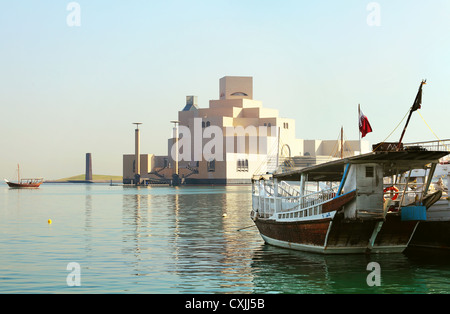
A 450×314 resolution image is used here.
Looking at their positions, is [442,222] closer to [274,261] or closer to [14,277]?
[274,261]

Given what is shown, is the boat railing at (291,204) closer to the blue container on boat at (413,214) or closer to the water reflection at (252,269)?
the water reflection at (252,269)

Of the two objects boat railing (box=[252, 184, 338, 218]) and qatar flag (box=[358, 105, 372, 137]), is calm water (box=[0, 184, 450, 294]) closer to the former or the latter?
boat railing (box=[252, 184, 338, 218])

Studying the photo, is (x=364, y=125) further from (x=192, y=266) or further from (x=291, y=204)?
(x=192, y=266)

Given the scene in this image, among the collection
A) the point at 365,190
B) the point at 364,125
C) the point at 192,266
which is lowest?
the point at 192,266

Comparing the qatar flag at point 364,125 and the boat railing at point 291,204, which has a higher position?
the qatar flag at point 364,125

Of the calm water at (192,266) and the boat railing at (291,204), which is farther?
the boat railing at (291,204)

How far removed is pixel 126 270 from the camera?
87.9 feet

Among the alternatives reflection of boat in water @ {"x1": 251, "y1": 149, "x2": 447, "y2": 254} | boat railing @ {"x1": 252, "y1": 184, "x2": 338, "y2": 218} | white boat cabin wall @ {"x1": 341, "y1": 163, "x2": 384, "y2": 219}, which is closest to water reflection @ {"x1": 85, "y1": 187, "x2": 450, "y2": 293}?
reflection of boat in water @ {"x1": 251, "y1": 149, "x2": 447, "y2": 254}
